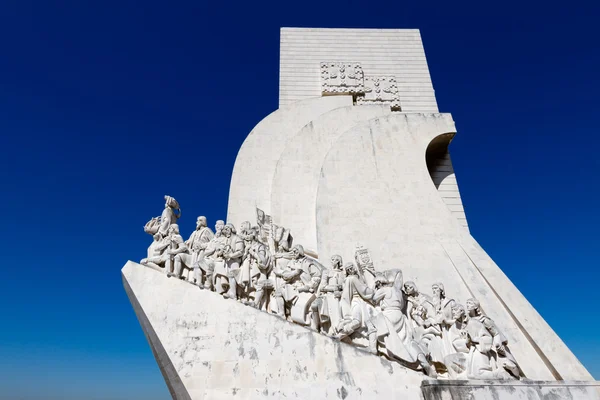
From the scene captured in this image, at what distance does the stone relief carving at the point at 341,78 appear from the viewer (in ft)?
34.6

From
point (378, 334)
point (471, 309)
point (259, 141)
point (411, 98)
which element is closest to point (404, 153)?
point (411, 98)

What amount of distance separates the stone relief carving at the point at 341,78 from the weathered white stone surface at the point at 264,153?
315 millimetres

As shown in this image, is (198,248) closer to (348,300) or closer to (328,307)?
(328,307)

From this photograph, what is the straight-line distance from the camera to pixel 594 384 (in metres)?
4.29

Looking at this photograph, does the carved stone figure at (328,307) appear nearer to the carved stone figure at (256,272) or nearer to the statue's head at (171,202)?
the carved stone figure at (256,272)

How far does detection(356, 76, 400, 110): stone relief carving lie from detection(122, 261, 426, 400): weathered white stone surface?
739cm

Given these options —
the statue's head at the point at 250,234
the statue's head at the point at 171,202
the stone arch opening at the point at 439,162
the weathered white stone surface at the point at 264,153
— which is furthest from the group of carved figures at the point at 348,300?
the stone arch opening at the point at 439,162

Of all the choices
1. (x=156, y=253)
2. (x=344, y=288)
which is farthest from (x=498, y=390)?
(x=156, y=253)

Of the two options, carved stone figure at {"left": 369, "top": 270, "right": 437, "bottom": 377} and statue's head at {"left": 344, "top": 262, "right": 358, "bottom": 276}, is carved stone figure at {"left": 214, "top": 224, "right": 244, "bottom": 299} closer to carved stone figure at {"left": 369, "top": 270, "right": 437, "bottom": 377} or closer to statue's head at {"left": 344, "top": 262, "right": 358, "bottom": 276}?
statue's head at {"left": 344, "top": 262, "right": 358, "bottom": 276}

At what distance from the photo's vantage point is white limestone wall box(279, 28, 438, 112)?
34.8ft

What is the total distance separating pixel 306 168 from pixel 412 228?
2.77 meters

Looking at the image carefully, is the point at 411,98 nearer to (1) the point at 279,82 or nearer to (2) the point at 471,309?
(1) the point at 279,82

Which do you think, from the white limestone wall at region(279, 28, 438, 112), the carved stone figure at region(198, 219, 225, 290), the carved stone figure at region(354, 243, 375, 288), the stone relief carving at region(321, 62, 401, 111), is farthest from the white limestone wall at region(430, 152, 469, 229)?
the carved stone figure at region(198, 219, 225, 290)

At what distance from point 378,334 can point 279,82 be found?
26.7 feet
